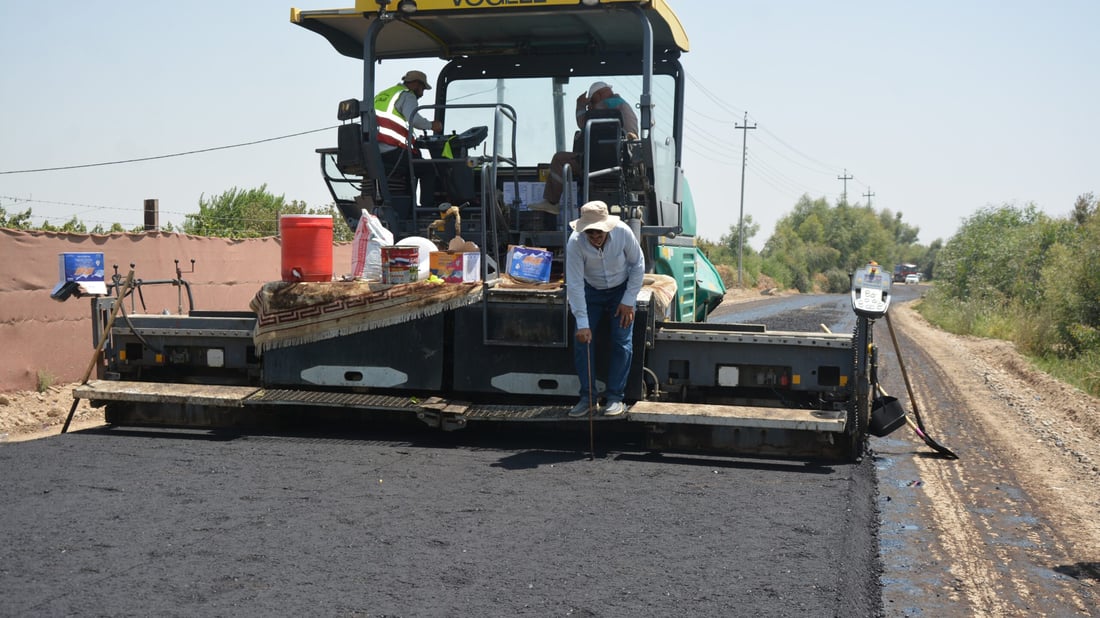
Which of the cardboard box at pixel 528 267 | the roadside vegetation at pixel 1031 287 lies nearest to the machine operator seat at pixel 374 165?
the cardboard box at pixel 528 267

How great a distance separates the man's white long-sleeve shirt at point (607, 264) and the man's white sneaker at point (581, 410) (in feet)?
2.03

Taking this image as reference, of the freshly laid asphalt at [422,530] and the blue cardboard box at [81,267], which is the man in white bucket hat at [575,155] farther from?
the blue cardboard box at [81,267]

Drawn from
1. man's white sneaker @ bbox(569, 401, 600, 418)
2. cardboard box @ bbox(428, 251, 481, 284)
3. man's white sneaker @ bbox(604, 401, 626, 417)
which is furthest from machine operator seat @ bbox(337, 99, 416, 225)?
man's white sneaker @ bbox(604, 401, 626, 417)

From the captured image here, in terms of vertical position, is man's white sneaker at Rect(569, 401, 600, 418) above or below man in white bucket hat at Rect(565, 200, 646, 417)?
below

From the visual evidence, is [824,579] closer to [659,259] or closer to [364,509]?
[364,509]

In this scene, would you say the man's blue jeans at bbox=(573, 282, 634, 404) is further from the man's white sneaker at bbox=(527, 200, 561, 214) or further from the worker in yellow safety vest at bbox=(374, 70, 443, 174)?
the worker in yellow safety vest at bbox=(374, 70, 443, 174)

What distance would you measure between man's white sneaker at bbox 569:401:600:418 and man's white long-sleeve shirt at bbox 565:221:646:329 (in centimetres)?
62

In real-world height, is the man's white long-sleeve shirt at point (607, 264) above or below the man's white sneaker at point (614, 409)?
above

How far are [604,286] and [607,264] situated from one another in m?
0.16

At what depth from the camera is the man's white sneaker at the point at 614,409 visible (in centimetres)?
713

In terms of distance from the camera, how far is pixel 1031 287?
1081 inches

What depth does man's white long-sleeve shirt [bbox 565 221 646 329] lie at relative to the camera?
7203mm

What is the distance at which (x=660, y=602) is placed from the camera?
171 inches

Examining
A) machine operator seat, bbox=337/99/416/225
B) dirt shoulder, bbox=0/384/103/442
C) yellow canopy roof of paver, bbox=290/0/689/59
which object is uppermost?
yellow canopy roof of paver, bbox=290/0/689/59
